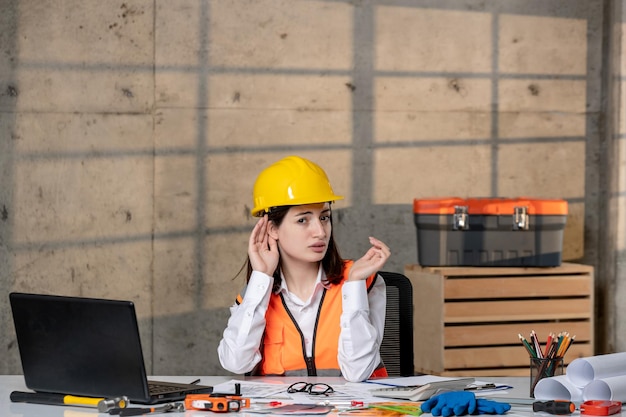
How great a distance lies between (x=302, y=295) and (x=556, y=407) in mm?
1052

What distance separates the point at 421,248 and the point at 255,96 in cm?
133

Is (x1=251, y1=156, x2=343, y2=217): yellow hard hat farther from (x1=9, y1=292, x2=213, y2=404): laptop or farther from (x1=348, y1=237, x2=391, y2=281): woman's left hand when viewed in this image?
(x1=9, y1=292, x2=213, y2=404): laptop

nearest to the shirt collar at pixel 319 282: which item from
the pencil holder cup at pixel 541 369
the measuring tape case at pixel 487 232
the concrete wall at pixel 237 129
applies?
the pencil holder cup at pixel 541 369

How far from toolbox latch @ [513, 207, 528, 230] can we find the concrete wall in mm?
639

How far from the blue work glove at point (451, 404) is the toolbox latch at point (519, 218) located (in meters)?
3.01

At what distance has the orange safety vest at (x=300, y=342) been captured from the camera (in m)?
2.92

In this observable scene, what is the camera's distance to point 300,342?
9.66ft

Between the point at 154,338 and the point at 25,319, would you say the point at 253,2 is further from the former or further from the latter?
the point at 25,319

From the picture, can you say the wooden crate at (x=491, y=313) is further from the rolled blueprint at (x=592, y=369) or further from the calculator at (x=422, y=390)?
the rolled blueprint at (x=592, y=369)

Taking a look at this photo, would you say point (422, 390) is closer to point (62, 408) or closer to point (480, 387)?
point (480, 387)

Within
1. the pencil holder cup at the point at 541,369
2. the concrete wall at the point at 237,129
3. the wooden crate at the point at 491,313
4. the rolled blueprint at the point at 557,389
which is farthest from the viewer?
the concrete wall at the point at 237,129

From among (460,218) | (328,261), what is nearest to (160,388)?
(328,261)

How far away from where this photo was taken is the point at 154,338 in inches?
217

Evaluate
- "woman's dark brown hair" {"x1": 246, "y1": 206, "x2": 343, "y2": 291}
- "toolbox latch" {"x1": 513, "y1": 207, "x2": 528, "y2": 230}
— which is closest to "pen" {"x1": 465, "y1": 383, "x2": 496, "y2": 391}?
"woman's dark brown hair" {"x1": 246, "y1": 206, "x2": 343, "y2": 291}
